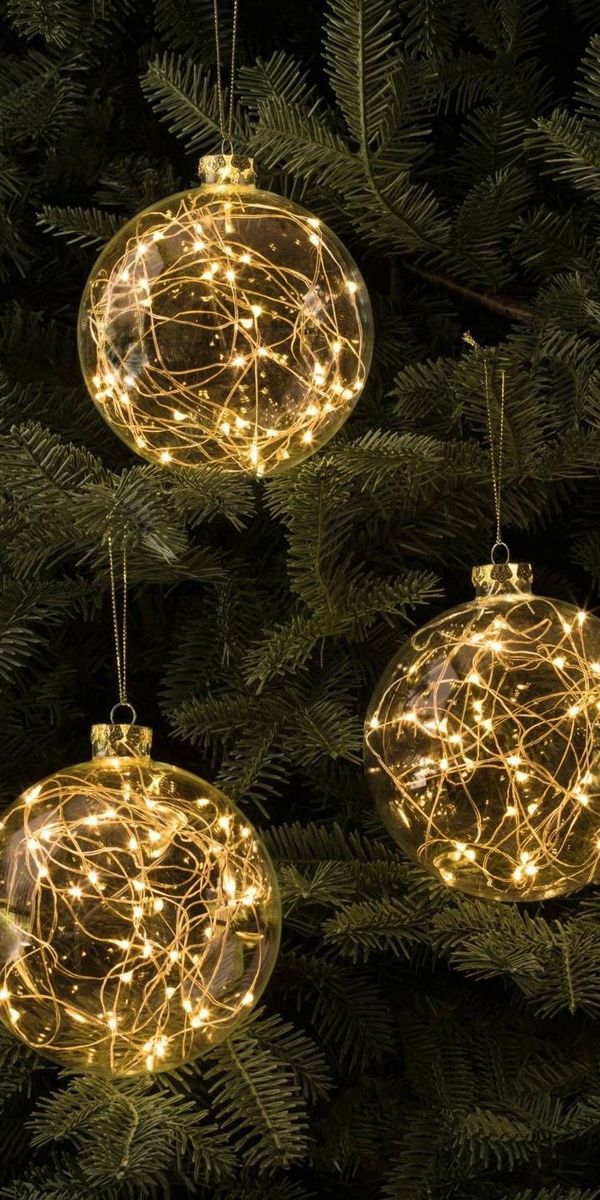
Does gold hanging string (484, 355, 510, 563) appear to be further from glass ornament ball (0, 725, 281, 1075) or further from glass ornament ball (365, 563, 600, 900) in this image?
glass ornament ball (0, 725, 281, 1075)

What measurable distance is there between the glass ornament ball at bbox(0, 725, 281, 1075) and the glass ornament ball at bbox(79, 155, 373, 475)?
19 centimetres

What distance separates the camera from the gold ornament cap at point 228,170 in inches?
30.8

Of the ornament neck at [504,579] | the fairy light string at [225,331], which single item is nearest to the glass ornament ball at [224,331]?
Result: the fairy light string at [225,331]

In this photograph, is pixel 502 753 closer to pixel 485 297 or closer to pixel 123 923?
pixel 123 923

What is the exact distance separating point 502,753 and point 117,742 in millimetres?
213

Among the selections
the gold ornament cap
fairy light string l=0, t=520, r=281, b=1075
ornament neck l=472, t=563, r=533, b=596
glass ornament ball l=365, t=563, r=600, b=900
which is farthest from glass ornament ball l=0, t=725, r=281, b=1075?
the gold ornament cap

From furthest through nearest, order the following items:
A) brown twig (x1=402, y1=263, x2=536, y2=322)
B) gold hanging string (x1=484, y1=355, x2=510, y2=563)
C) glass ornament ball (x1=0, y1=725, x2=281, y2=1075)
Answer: brown twig (x1=402, y1=263, x2=536, y2=322) < gold hanging string (x1=484, y1=355, x2=510, y2=563) < glass ornament ball (x1=0, y1=725, x2=281, y2=1075)

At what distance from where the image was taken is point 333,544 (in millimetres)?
848

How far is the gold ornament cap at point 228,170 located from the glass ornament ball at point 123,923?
33 centimetres

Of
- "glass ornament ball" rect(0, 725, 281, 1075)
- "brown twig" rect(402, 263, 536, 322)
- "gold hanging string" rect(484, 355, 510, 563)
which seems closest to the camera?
"glass ornament ball" rect(0, 725, 281, 1075)

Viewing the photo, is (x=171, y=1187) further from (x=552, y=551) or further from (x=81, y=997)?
(x=552, y=551)

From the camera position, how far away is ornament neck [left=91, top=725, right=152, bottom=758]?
78 centimetres

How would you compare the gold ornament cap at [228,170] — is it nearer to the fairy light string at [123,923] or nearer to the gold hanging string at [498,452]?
the gold hanging string at [498,452]

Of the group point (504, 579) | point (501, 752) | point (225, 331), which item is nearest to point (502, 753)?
point (501, 752)
